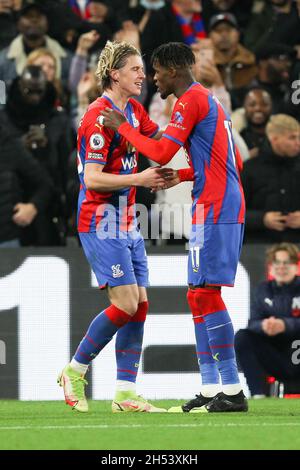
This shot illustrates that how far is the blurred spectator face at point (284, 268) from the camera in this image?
31.7ft

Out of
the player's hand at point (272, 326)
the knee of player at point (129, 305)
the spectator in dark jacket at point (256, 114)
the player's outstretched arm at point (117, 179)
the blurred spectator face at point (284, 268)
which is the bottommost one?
the player's hand at point (272, 326)

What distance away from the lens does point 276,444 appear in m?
5.79

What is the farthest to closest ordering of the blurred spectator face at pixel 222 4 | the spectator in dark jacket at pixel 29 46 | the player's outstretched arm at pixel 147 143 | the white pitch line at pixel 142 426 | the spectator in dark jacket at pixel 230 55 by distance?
1. the blurred spectator face at pixel 222 4
2. the spectator in dark jacket at pixel 230 55
3. the spectator in dark jacket at pixel 29 46
4. the player's outstretched arm at pixel 147 143
5. the white pitch line at pixel 142 426

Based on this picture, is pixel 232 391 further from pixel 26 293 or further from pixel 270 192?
pixel 270 192

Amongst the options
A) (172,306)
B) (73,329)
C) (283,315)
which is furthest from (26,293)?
(283,315)

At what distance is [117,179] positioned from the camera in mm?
7383

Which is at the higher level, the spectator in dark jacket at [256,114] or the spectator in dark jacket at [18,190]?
the spectator in dark jacket at [256,114]

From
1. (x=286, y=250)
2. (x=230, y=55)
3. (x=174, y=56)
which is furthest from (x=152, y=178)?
(x=230, y=55)

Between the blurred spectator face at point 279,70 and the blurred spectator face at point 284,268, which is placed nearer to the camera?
the blurred spectator face at point 284,268

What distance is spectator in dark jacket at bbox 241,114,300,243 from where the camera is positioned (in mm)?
10336

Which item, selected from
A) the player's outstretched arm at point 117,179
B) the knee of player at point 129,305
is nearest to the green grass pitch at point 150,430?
the knee of player at point 129,305

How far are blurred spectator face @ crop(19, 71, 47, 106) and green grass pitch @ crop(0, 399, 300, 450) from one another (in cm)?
418

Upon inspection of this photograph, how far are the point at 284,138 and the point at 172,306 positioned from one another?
2005 mm

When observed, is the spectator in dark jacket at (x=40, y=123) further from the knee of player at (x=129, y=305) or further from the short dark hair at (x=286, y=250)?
the knee of player at (x=129, y=305)
